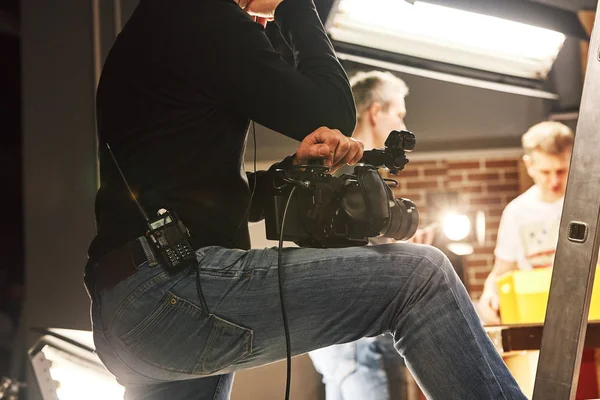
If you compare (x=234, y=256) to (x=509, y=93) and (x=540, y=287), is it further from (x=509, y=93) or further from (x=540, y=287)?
(x=509, y=93)

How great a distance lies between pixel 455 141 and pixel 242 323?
275cm

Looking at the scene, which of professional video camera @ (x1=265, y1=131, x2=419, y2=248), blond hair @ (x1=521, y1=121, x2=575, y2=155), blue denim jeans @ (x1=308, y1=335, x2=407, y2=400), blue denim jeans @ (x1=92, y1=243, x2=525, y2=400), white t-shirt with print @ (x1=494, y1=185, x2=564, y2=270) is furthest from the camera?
blond hair @ (x1=521, y1=121, x2=575, y2=155)

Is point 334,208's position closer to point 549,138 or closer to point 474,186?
point 549,138

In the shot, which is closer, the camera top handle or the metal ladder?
the metal ladder

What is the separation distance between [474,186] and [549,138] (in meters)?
0.93

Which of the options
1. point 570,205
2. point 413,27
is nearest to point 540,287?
point 413,27

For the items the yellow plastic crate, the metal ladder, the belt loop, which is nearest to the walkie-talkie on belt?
the belt loop

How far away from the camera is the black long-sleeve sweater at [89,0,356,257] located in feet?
2.85

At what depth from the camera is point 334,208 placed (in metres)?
0.90

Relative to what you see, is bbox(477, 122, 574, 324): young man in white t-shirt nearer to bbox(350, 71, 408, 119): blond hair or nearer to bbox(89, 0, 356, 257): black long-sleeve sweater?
bbox(350, 71, 408, 119): blond hair

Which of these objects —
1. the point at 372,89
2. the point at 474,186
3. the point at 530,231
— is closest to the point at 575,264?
the point at 372,89

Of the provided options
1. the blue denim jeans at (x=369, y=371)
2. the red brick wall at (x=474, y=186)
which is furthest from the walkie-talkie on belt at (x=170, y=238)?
the red brick wall at (x=474, y=186)

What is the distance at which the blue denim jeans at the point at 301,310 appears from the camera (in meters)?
0.79

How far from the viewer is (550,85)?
125 inches
